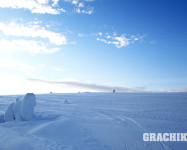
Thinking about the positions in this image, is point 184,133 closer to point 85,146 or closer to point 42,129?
point 85,146

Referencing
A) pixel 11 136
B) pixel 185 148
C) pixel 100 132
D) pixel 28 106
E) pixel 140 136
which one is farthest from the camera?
pixel 28 106

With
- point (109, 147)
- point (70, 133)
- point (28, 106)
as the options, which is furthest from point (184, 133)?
point (28, 106)

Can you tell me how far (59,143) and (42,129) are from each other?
2.27 metres

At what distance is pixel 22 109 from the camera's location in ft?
38.1

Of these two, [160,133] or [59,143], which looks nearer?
[59,143]

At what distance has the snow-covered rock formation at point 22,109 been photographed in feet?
37.8

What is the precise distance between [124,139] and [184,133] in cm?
352

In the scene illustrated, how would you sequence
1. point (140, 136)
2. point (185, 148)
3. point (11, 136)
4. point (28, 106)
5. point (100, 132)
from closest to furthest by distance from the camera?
point (185, 148), point (11, 136), point (140, 136), point (100, 132), point (28, 106)

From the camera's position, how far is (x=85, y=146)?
19.7ft

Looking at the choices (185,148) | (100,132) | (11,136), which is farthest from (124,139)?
(11,136)

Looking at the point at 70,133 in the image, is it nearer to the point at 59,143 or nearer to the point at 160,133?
the point at 59,143

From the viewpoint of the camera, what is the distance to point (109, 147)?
6000 millimetres

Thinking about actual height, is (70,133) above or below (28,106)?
below

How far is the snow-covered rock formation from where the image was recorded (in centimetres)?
1152
